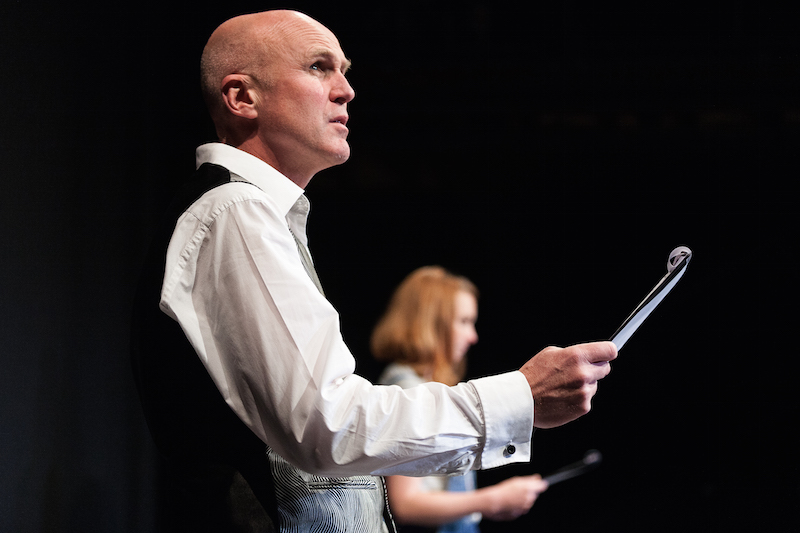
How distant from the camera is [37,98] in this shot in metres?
1.49

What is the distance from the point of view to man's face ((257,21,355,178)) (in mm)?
1126

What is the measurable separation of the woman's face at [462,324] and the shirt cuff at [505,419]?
1.68m

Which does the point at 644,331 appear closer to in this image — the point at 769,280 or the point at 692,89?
the point at 769,280

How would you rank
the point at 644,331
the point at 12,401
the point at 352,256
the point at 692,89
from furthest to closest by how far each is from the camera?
the point at 644,331 → the point at 352,256 → the point at 692,89 → the point at 12,401

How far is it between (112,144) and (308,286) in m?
1.41

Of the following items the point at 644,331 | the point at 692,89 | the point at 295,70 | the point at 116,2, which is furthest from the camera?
the point at 644,331

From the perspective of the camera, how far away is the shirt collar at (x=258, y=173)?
1021 mm

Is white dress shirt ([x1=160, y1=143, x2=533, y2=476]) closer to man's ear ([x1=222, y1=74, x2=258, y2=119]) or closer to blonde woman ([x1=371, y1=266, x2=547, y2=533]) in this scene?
man's ear ([x1=222, y1=74, x2=258, y2=119])

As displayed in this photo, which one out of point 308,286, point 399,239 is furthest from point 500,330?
point 308,286

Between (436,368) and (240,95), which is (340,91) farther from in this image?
(436,368)

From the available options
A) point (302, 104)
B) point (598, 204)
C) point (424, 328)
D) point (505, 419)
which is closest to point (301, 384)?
point (505, 419)

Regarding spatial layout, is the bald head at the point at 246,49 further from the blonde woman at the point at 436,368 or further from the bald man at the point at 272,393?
the blonde woman at the point at 436,368

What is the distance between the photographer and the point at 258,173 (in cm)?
104

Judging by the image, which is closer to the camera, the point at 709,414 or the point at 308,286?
the point at 308,286
